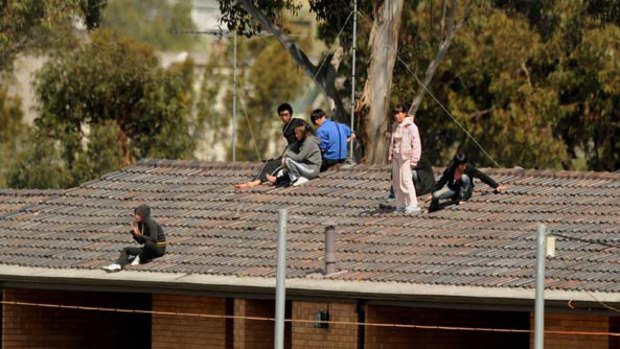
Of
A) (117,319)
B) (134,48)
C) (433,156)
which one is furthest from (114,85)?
(117,319)

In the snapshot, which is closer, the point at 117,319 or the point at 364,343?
the point at 364,343

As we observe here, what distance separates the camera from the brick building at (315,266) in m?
22.4

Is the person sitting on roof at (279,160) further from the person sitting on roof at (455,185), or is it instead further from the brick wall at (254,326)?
the brick wall at (254,326)

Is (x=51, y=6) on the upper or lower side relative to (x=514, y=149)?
upper

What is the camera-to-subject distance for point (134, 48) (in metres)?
60.2

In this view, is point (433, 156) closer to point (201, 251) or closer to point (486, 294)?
point (201, 251)

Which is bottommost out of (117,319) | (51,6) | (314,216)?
(117,319)

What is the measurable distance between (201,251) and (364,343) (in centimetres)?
301

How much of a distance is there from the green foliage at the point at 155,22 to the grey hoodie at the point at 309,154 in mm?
81482

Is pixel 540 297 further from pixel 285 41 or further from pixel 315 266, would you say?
pixel 285 41

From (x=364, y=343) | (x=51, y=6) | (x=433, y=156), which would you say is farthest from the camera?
(x=433, y=156)

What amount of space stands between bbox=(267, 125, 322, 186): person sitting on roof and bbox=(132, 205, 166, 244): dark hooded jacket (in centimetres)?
272

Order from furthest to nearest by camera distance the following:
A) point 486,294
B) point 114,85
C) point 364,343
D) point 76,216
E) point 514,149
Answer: point 114,85 < point 514,149 < point 76,216 < point 364,343 < point 486,294

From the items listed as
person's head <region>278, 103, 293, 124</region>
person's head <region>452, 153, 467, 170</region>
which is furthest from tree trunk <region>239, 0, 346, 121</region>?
person's head <region>452, 153, 467, 170</region>
